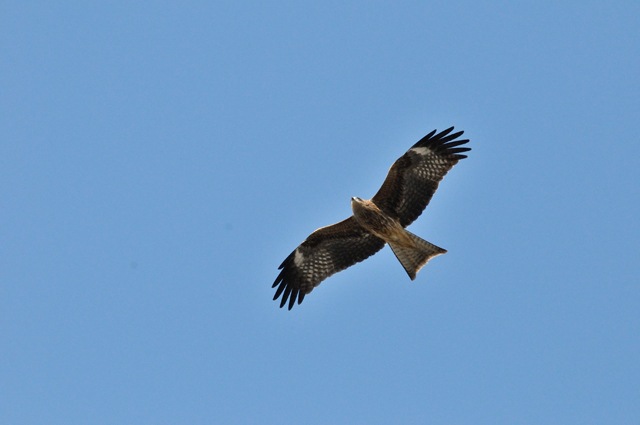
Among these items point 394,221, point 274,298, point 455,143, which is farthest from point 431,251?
point 274,298

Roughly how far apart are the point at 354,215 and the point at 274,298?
2.21 m

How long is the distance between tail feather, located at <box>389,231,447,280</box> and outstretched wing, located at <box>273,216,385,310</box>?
2.15 feet

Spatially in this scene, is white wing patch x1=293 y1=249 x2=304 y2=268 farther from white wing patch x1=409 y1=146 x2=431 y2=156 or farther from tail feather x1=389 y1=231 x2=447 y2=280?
white wing patch x1=409 y1=146 x2=431 y2=156

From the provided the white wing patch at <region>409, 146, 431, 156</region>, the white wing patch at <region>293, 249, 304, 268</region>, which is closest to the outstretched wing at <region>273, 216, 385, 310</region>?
the white wing patch at <region>293, 249, 304, 268</region>

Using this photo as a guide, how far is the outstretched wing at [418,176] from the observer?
1493cm

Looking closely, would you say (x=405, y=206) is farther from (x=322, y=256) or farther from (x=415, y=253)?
(x=322, y=256)

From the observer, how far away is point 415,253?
14859mm

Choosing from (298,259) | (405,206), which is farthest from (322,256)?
(405,206)

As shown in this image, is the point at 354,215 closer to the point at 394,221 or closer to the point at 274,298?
the point at 394,221

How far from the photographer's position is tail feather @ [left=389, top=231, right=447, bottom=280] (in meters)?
14.6

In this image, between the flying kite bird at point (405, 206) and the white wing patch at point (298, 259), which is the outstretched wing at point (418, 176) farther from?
the white wing patch at point (298, 259)

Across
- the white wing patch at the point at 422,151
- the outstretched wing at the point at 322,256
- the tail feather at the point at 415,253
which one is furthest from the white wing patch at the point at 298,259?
the white wing patch at the point at 422,151

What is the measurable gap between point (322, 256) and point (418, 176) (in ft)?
7.14

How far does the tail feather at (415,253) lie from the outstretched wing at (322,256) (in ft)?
2.15
